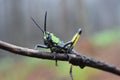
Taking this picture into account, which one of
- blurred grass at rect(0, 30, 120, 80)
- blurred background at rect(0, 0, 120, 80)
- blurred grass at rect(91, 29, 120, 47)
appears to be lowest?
blurred grass at rect(0, 30, 120, 80)

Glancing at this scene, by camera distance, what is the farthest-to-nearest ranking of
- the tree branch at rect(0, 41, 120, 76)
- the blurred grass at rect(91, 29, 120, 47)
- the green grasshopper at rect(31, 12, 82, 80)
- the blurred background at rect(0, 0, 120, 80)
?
the blurred background at rect(0, 0, 120, 80), the blurred grass at rect(91, 29, 120, 47), the green grasshopper at rect(31, 12, 82, 80), the tree branch at rect(0, 41, 120, 76)

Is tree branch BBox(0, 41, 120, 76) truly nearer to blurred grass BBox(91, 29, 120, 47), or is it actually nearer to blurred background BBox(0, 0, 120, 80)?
blurred grass BBox(91, 29, 120, 47)

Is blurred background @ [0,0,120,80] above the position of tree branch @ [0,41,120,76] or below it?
above

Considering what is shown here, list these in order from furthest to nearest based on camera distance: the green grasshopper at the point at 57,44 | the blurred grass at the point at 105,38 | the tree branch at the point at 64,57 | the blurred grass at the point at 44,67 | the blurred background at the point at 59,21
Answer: the blurred background at the point at 59,21
the blurred grass at the point at 105,38
the blurred grass at the point at 44,67
the green grasshopper at the point at 57,44
the tree branch at the point at 64,57

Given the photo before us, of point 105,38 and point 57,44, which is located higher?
point 105,38

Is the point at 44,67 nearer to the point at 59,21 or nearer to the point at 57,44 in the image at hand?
the point at 59,21

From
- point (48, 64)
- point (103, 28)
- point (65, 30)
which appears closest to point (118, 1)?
point (103, 28)

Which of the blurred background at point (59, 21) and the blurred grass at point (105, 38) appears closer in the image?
the blurred grass at point (105, 38)

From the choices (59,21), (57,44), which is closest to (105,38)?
(59,21)

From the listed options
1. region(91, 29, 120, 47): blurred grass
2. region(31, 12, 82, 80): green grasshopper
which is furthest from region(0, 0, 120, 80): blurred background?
region(31, 12, 82, 80): green grasshopper

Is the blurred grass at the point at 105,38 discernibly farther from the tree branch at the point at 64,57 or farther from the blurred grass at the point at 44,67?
the tree branch at the point at 64,57

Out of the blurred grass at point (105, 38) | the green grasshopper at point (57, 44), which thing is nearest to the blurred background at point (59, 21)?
the blurred grass at point (105, 38)

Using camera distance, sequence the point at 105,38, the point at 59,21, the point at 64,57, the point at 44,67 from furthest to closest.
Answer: the point at 59,21, the point at 105,38, the point at 44,67, the point at 64,57
